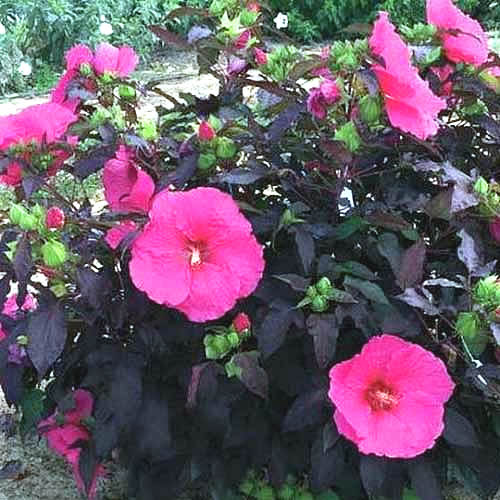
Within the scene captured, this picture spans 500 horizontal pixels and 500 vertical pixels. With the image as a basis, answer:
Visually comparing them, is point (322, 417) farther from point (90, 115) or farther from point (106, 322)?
point (90, 115)

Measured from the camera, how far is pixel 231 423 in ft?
5.91

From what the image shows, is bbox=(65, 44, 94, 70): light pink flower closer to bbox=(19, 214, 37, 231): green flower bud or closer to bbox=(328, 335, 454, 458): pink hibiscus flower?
bbox=(19, 214, 37, 231): green flower bud

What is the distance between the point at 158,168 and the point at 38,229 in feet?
0.94

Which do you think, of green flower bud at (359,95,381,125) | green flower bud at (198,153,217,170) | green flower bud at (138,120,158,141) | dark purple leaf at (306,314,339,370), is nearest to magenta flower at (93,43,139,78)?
green flower bud at (138,120,158,141)

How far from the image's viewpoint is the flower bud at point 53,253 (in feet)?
5.08

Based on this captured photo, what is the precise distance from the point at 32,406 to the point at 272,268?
2.05 ft

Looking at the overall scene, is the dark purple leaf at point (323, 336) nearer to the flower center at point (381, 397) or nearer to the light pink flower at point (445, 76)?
the flower center at point (381, 397)

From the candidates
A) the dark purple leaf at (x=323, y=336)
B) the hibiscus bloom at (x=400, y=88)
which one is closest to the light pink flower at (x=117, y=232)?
the dark purple leaf at (x=323, y=336)

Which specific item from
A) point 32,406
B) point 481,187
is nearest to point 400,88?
point 481,187

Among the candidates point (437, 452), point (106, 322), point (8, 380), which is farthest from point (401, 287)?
point (8, 380)

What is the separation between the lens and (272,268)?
1.79m

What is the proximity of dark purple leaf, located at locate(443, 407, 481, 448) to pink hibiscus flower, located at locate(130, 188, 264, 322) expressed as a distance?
41cm

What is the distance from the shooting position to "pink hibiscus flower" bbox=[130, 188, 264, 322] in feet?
5.16

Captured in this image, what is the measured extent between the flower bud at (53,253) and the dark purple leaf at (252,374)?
12.0 inches
